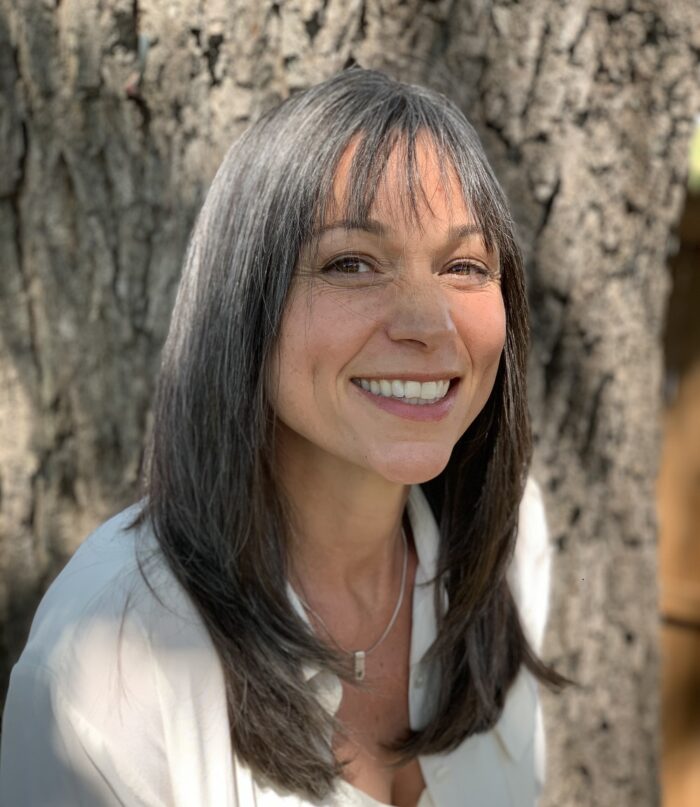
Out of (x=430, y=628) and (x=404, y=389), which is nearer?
(x=404, y=389)

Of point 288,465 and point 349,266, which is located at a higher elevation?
point 349,266

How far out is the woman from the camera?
4.81 ft

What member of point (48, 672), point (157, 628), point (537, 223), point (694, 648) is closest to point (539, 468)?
point (537, 223)

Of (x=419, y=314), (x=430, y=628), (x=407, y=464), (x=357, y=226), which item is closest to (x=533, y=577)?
(x=430, y=628)

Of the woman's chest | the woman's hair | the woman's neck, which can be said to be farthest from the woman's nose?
the woman's chest

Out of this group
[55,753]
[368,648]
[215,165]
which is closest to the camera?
[55,753]

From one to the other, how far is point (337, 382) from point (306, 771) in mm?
616

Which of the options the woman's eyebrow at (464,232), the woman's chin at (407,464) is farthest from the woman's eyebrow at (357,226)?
the woman's chin at (407,464)

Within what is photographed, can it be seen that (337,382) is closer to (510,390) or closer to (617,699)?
(510,390)

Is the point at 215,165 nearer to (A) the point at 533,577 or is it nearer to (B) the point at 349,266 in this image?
(B) the point at 349,266

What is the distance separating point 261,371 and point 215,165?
2.09 feet

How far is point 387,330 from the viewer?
148 centimetres

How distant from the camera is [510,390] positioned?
1.75 m

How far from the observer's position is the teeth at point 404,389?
150 centimetres
